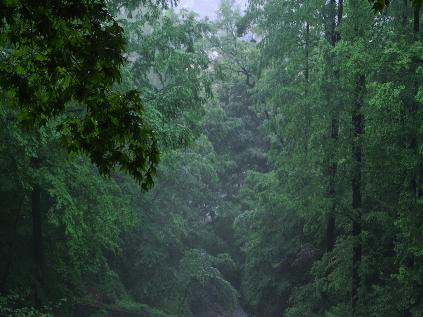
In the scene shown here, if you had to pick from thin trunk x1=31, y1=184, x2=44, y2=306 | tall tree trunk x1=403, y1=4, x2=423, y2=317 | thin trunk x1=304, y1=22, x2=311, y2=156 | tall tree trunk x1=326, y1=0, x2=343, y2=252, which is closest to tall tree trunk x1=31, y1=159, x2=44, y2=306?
thin trunk x1=31, y1=184, x2=44, y2=306

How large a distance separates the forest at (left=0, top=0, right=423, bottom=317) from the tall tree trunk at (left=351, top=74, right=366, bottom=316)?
0.04m

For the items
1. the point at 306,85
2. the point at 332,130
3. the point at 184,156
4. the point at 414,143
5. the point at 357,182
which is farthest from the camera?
the point at 184,156

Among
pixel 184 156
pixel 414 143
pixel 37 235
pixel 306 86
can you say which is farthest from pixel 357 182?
pixel 184 156

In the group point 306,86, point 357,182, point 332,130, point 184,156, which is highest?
point 184,156

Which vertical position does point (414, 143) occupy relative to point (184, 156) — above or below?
below

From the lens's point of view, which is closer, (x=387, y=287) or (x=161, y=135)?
(x=161, y=135)

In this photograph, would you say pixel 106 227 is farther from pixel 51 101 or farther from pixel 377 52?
pixel 51 101

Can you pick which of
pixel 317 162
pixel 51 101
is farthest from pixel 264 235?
pixel 51 101

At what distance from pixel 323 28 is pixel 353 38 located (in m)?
3.69

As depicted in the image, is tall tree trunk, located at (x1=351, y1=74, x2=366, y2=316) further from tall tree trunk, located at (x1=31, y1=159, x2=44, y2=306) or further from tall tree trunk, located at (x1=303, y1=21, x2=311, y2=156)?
tall tree trunk, located at (x1=31, y1=159, x2=44, y2=306)

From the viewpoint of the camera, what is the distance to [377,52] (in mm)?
11031

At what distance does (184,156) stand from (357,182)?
10167mm

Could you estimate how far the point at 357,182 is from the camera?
1326 cm

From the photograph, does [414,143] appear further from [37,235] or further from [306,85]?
[37,235]
